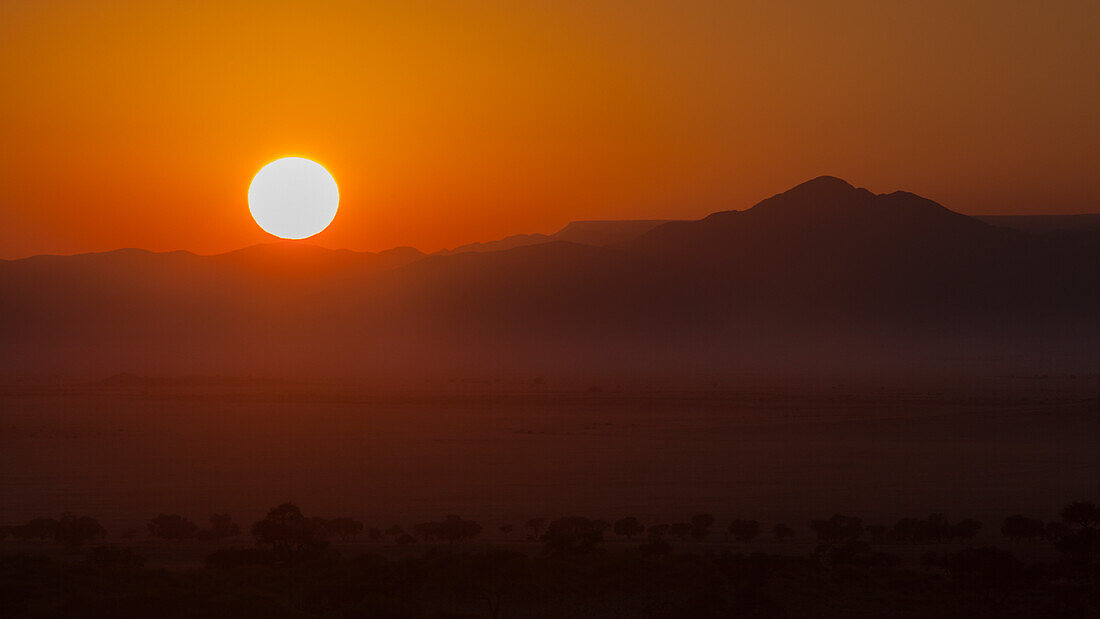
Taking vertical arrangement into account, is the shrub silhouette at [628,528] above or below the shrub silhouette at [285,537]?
below

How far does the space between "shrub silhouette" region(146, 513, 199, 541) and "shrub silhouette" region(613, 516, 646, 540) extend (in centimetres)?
1141

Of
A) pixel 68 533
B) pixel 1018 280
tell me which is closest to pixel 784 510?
pixel 68 533

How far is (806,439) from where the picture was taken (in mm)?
56938

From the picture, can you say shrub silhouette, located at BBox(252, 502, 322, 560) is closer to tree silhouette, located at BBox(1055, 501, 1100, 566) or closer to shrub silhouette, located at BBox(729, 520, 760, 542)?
shrub silhouette, located at BBox(729, 520, 760, 542)

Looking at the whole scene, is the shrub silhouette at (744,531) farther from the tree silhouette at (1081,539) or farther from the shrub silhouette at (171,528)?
the shrub silhouette at (171,528)

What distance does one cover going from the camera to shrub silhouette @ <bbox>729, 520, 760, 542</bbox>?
30031 millimetres

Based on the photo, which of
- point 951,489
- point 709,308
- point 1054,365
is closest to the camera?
point 951,489

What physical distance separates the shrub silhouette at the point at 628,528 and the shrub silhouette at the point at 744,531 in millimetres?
2491

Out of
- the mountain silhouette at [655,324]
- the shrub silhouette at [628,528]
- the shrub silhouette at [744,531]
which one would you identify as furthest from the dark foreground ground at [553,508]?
the mountain silhouette at [655,324]

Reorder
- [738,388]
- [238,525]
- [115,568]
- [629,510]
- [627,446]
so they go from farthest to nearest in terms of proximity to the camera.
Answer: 1. [738,388]
2. [627,446]
3. [629,510]
4. [238,525]
5. [115,568]

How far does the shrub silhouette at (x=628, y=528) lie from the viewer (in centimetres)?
3053

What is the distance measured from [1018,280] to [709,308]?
5376 centimetres

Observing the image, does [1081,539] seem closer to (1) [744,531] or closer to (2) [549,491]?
(1) [744,531]

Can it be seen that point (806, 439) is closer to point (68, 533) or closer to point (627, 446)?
point (627, 446)
